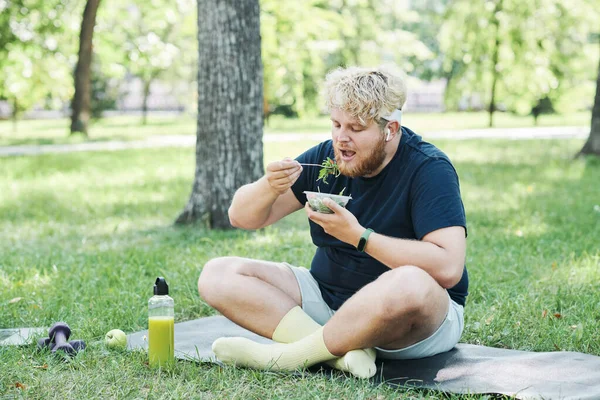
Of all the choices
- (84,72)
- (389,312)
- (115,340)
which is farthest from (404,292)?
(84,72)

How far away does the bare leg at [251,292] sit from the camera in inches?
139

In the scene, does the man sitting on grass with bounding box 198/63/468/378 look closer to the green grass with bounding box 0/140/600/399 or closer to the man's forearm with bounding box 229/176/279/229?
the man's forearm with bounding box 229/176/279/229

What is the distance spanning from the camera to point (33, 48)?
61.1 ft

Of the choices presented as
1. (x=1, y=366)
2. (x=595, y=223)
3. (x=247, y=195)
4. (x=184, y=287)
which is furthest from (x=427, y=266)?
(x=595, y=223)

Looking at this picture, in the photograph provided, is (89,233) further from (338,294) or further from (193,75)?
(193,75)

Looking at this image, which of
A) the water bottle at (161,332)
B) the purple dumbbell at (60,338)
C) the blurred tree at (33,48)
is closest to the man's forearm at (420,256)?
the water bottle at (161,332)

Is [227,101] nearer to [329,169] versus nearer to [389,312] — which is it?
[329,169]

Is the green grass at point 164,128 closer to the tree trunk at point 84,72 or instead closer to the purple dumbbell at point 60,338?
the tree trunk at point 84,72

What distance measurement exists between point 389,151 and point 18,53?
17778mm

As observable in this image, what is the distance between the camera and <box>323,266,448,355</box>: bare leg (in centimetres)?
302

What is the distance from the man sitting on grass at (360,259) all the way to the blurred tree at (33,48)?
15.4m

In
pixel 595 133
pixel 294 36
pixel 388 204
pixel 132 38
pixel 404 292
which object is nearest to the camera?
pixel 404 292

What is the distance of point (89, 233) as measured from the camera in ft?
23.7

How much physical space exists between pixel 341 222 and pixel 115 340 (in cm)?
138
